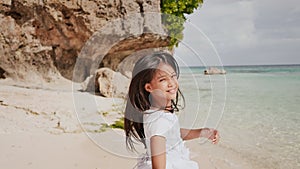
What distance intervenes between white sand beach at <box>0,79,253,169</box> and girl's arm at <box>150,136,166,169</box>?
143 centimetres

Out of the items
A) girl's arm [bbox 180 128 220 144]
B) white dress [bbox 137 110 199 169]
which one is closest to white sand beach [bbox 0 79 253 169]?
girl's arm [bbox 180 128 220 144]

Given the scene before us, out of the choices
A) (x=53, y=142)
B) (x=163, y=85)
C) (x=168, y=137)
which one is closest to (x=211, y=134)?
(x=168, y=137)

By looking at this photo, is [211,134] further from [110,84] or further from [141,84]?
[110,84]

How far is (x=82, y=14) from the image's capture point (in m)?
8.34

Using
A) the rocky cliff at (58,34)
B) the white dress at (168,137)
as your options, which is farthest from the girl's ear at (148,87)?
the rocky cliff at (58,34)

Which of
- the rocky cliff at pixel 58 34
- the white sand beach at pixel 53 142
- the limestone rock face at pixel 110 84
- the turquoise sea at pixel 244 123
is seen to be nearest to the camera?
the turquoise sea at pixel 244 123

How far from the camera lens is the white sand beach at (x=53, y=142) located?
3418 millimetres

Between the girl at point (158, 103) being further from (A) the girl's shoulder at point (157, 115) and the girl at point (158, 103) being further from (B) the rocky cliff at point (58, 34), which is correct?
(B) the rocky cliff at point (58, 34)

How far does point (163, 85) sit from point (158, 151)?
1.10 feet

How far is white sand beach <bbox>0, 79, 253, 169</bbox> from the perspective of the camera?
11.2ft

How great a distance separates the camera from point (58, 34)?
8.68 m

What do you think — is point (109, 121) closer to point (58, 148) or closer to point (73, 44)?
point (58, 148)

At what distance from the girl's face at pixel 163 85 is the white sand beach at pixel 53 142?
4.54 ft

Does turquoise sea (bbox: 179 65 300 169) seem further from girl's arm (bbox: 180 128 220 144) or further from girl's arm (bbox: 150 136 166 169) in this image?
girl's arm (bbox: 150 136 166 169)
